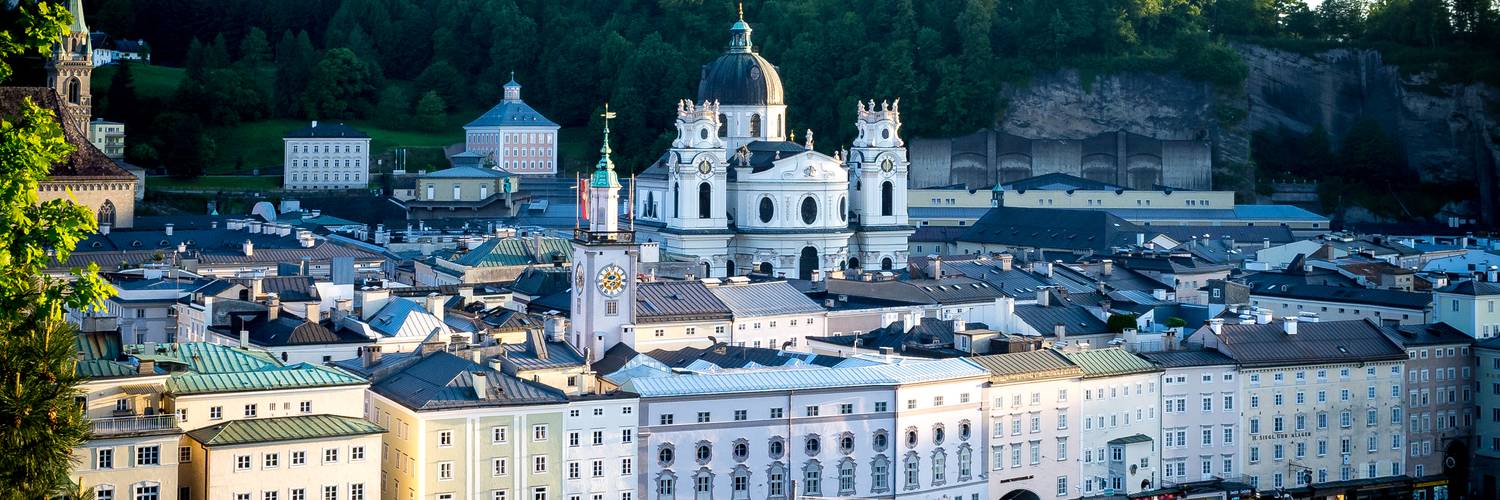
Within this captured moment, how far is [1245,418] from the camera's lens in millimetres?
62844

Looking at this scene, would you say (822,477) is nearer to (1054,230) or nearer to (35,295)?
(35,295)

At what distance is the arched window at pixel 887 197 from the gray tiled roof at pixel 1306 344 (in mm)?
30940

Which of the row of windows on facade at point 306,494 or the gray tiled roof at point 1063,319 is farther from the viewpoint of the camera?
the gray tiled roof at point 1063,319

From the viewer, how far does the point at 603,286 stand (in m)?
60.5

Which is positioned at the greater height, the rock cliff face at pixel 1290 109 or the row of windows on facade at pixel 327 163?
the rock cliff face at pixel 1290 109

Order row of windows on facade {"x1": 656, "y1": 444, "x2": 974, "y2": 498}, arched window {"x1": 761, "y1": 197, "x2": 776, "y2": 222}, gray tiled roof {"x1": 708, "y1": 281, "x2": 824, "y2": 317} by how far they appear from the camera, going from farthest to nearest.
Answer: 1. arched window {"x1": 761, "y1": 197, "x2": 776, "y2": 222}
2. gray tiled roof {"x1": 708, "y1": 281, "x2": 824, "y2": 317}
3. row of windows on facade {"x1": 656, "y1": 444, "x2": 974, "y2": 498}

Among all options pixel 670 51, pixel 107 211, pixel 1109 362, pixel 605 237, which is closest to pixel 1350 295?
pixel 1109 362

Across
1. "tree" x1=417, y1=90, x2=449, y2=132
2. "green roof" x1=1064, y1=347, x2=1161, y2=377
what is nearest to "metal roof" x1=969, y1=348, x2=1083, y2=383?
"green roof" x1=1064, y1=347, x2=1161, y2=377

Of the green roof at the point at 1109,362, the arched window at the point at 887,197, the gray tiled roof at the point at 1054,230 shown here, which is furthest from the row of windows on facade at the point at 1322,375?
the arched window at the point at 887,197

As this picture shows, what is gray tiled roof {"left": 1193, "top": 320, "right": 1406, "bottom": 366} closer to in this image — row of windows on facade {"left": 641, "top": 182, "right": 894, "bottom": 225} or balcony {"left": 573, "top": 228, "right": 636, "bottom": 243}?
balcony {"left": 573, "top": 228, "right": 636, "bottom": 243}

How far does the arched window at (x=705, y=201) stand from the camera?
91938mm

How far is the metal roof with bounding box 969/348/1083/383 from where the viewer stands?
57344 mm

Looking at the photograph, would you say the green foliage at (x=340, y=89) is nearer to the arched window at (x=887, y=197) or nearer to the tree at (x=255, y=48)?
the tree at (x=255, y=48)

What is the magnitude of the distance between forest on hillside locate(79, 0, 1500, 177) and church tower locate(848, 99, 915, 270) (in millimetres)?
30669
